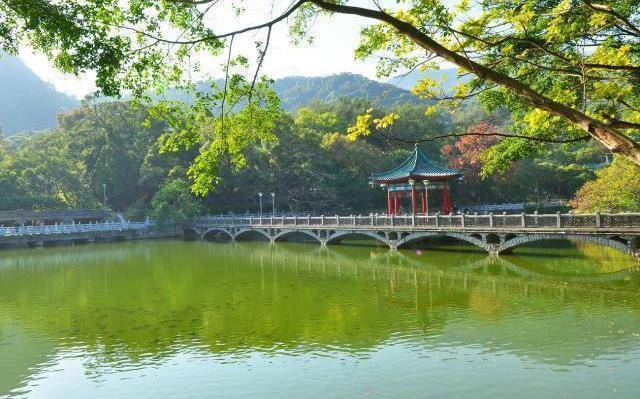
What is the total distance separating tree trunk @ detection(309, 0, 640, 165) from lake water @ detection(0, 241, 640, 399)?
4.07 m

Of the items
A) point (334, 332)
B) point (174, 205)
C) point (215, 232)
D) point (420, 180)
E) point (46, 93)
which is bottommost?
point (334, 332)

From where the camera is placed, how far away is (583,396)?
697cm

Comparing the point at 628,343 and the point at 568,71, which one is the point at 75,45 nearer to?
the point at 568,71

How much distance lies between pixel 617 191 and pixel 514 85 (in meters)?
19.1

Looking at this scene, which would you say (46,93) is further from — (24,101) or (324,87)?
(324,87)

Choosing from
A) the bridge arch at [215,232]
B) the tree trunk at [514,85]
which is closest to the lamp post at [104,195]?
the bridge arch at [215,232]

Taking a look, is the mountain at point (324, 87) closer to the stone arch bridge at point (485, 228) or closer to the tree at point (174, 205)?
the tree at point (174, 205)

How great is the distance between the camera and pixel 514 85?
15.1ft

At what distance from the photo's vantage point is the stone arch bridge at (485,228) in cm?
1730

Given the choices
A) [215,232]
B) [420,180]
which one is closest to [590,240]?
[420,180]

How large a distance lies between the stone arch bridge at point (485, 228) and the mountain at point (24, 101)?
112676 mm

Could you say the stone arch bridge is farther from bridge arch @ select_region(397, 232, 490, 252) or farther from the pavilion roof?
the pavilion roof

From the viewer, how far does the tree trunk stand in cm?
444

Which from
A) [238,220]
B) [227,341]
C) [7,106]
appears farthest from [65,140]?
[7,106]
